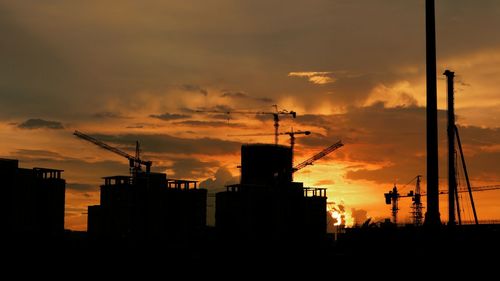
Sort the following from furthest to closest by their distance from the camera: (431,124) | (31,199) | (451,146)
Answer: (31,199)
(451,146)
(431,124)

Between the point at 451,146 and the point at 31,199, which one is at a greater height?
the point at 451,146

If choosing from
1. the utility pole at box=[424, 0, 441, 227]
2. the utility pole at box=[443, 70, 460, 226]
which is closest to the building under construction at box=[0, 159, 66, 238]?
the utility pole at box=[443, 70, 460, 226]

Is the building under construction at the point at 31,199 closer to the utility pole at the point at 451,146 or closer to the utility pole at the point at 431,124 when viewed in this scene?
the utility pole at the point at 451,146

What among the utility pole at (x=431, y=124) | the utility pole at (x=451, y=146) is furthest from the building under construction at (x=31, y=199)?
the utility pole at (x=431, y=124)

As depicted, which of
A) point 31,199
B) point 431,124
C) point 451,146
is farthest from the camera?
point 31,199

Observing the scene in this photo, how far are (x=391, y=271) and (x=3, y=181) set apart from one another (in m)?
96.9

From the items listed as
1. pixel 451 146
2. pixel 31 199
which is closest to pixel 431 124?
pixel 451 146

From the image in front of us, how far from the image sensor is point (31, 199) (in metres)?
163

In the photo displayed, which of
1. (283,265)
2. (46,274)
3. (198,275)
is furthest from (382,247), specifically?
(46,274)

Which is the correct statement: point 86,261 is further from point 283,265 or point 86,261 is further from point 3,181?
point 3,181

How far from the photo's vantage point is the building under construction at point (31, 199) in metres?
153

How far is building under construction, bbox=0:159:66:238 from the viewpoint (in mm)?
153125

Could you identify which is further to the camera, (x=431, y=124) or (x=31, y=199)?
(x=31, y=199)

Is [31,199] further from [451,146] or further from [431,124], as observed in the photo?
[431,124]
